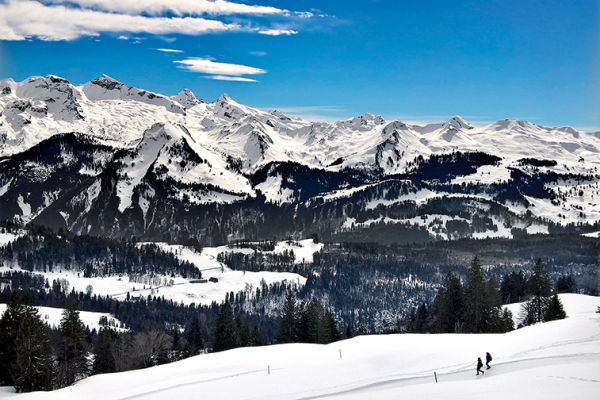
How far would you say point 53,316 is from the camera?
172375 mm

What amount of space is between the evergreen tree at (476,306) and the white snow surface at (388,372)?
1833cm

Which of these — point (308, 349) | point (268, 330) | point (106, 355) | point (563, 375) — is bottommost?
point (268, 330)

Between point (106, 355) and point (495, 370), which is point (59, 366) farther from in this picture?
point (495, 370)

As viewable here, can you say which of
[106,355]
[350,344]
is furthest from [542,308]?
[106,355]

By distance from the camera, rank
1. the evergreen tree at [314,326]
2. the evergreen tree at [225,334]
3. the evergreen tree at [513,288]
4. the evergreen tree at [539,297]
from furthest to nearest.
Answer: the evergreen tree at [513,288] < the evergreen tree at [539,297] < the evergreen tree at [314,326] < the evergreen tree at [225,334]

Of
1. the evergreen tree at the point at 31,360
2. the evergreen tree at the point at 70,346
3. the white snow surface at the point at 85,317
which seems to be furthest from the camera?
the white snow surface at the point at 85,317

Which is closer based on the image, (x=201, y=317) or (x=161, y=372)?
(x=161, y=372)

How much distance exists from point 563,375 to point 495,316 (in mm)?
47491

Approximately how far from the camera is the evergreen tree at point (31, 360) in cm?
5822

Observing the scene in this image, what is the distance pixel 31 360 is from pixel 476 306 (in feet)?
193

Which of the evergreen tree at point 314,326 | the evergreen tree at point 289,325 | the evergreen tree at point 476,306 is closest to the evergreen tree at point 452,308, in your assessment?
the evergreen tree at point 476,306

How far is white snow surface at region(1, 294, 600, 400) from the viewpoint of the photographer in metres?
38.0

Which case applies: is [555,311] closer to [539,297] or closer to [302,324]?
[539,297]

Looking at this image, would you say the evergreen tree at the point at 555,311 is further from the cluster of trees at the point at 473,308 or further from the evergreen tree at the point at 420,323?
the evergreen tree at the point at 420,323
